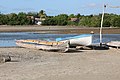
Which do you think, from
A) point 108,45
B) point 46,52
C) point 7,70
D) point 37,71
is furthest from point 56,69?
point 108,45

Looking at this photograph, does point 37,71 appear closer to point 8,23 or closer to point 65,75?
point 65,75

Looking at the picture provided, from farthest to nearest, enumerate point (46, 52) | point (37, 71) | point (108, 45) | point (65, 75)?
point (108, 45) → point (46, 52) → point (37, 71) → point (65, 75)

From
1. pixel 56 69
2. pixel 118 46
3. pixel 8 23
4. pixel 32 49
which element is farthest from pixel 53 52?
pixel 8 23

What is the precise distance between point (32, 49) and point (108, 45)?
266 inches

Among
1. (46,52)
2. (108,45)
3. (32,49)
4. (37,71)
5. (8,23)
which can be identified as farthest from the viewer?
(8,23)

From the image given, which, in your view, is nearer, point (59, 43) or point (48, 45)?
point (59, 43)

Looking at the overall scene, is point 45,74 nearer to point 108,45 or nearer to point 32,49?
point 32,49

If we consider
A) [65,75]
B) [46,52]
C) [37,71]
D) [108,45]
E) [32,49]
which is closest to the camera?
[65,75]

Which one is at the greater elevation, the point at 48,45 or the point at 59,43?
the point at 59,43

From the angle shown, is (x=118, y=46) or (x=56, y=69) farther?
(x=118, y=46)

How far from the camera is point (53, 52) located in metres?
28.1

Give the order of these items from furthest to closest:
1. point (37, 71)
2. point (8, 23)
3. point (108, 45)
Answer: point (8, 23) → point (108, 45) → point (37, 71)

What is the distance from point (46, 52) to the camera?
28.0m

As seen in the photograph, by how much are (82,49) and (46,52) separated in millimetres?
3872
